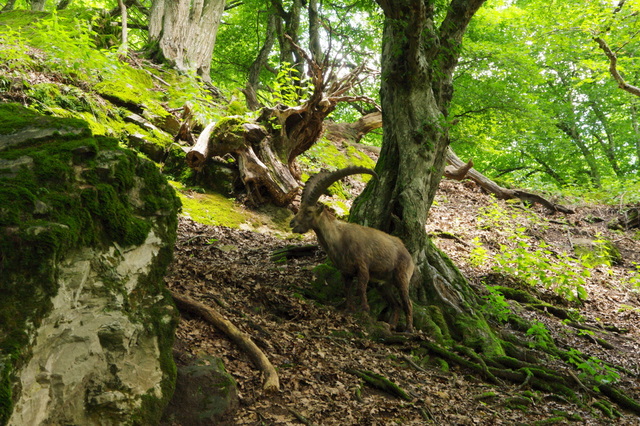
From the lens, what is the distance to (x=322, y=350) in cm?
617

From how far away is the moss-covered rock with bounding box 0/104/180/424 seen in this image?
2938mm

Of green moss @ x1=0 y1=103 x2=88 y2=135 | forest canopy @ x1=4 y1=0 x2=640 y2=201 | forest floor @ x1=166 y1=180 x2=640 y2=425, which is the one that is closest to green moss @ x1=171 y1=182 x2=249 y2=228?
forest floor @ x1=166 y1=180 x2=640 y2=425

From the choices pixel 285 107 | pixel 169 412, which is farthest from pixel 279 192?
pixel 169 412

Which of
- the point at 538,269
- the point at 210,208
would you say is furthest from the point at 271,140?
the point at 538,269

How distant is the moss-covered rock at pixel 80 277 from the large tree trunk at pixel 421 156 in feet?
16.2

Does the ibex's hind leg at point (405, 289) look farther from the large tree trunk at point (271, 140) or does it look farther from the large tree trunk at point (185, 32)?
the large tree trunk at point (185, 32)

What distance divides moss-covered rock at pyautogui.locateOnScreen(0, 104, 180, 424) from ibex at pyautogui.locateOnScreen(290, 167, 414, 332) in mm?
3638

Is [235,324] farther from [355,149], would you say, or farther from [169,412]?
[355,149]

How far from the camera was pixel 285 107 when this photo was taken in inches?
513

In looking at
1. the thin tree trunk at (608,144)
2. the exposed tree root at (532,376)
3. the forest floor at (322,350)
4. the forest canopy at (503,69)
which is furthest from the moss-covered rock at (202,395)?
the thin tree trunk at (608,144)

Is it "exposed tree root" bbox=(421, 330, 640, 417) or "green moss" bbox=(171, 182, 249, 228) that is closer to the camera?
"exposed tree root" bbox=(421, 330, 640, 417)

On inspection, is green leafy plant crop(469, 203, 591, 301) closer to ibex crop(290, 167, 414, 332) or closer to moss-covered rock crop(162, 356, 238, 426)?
ibex crop(290, 167, 414, 332)

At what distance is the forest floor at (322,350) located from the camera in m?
4.89

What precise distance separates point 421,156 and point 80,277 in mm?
6354
